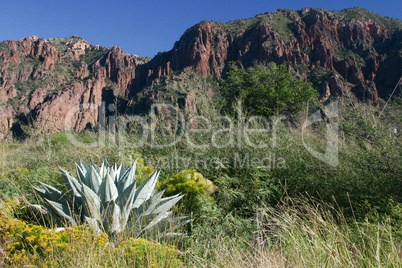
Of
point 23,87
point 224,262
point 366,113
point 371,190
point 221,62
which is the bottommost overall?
point 224,262

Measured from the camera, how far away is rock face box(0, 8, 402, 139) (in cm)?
6812

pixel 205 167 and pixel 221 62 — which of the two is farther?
pixel 221 62

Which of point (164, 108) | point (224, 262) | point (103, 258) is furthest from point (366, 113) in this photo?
point (164, 108)

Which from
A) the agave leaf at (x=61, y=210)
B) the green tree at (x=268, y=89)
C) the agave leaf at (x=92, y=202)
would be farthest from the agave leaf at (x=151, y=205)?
the green tree at (x=268, y=89)

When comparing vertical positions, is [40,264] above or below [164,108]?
below

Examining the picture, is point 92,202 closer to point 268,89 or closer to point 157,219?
point 157,219

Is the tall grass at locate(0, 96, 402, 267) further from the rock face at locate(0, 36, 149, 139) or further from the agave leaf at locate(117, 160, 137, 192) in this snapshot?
the rock face at locate(0, 36, 149, 139)

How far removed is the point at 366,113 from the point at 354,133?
0.30m

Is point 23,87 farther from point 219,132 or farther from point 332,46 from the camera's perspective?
point 332,46

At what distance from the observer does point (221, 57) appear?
296 feet

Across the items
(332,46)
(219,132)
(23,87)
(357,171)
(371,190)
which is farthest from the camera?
(332,46)

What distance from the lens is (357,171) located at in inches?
126

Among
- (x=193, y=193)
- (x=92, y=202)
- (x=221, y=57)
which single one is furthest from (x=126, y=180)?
(x=221, y=57)

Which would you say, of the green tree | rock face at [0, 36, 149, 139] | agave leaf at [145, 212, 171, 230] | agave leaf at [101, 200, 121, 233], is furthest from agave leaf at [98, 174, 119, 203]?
rock face at [0, 36, 149, 139]
